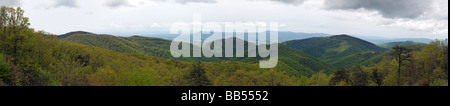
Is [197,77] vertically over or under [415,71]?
under

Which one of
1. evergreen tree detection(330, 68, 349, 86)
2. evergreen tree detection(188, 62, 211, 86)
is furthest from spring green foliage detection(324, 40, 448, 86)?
evergreen tree detection(188, 62, 211, 86)

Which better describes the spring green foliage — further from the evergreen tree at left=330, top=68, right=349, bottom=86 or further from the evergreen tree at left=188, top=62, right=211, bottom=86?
the evergreen tree at left=188, top=62, right=211, bottom=86

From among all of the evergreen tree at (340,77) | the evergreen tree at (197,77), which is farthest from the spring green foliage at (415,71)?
the evergreen tree at (197,77)

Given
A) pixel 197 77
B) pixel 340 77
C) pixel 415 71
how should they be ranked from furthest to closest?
pixel 197 77, pixel 340 77, pixel 415 71

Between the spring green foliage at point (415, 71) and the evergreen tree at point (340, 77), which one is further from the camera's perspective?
the evergreen tree at point (340, 77)

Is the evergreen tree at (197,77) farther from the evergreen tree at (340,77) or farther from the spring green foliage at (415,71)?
the spring green foliage at (415,71)

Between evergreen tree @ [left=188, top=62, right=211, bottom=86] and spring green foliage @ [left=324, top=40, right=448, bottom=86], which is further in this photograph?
evergreen tree @ [left=188, top=62, right=211, bottom=86]

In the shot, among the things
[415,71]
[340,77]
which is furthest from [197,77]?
[415,71]

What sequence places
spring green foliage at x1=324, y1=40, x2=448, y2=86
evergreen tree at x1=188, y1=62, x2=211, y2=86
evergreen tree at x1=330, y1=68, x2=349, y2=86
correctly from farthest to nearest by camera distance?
1. evergreen tree at x1=188, y1=62, x2=211, y2=86
2. evergreen tree at x1=330, y1=68, x2=349, y2=86
3. spring green foliage at x1=324, y1=40, x2=448, y2=86

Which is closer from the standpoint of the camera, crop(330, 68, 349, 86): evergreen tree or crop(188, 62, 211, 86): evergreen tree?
crop(330, 68, 349, 86): evergreen tree

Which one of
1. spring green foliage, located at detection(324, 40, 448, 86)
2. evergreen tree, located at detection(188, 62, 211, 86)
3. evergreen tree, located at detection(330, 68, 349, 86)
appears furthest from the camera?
evergreen tree, located at detection(188, 62, 211, 86)

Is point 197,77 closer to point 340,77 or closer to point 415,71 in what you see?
point 340,77
